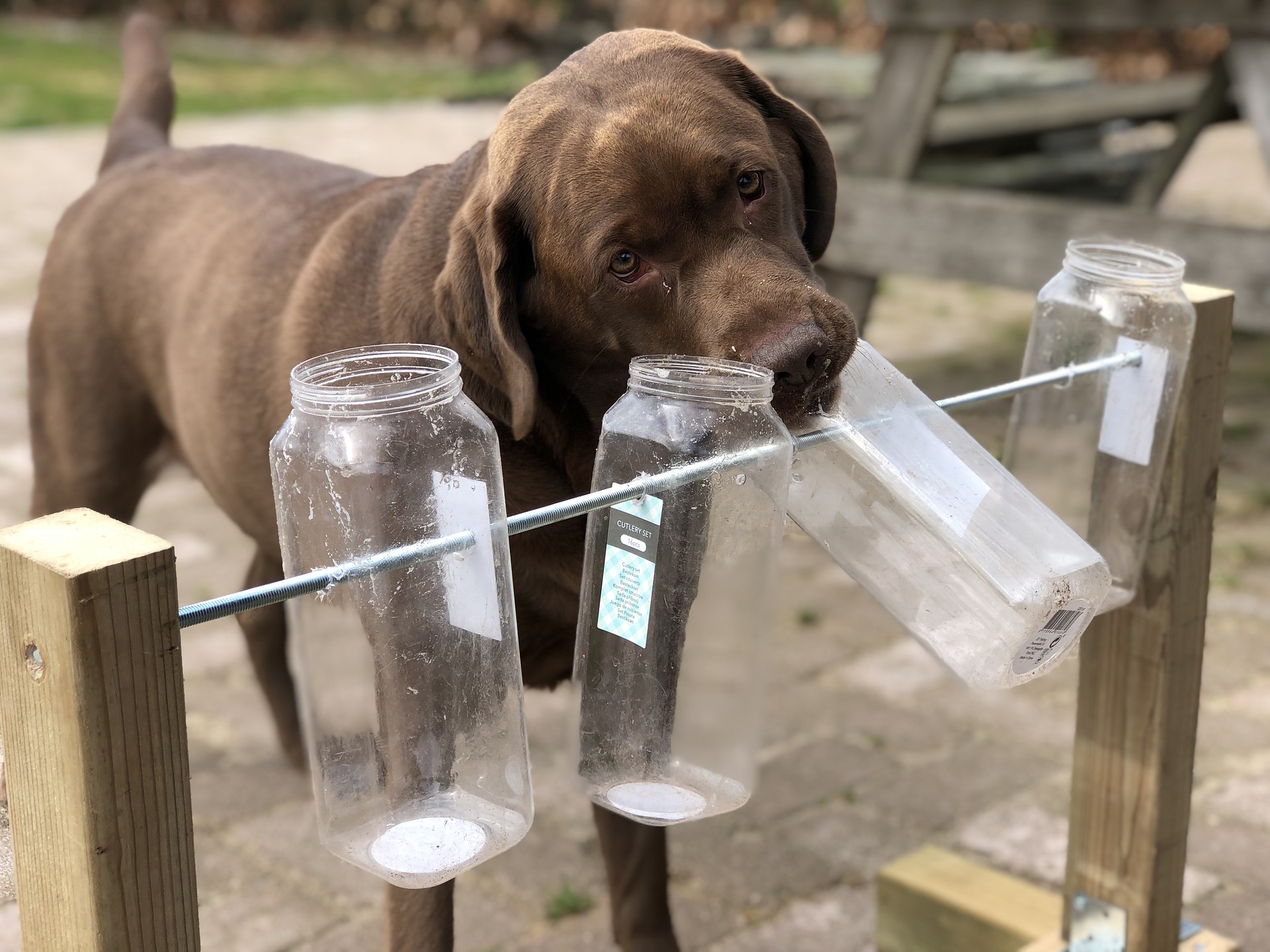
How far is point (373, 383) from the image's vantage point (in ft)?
4.94

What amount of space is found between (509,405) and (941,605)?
25.6 inches

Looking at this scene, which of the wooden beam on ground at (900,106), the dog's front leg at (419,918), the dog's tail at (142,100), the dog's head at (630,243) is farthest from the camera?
the wooden beam on ground at (900,106)

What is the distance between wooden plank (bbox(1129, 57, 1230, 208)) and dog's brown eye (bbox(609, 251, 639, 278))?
14.6 ft

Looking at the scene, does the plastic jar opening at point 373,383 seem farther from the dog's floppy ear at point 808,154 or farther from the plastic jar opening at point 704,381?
the dog's floppy ear at point 808,154

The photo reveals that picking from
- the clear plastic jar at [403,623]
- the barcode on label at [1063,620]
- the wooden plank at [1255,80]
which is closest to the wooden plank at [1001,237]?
the wooden plank at [1255,80]

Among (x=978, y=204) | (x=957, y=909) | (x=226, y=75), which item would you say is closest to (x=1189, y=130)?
(x=978, y=204)

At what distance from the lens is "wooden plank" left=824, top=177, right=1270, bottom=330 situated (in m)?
4.16

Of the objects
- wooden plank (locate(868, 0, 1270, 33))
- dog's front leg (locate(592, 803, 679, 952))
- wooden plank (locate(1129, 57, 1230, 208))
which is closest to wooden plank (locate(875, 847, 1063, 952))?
dog's front leg (locate(592, 803, 679, 952))

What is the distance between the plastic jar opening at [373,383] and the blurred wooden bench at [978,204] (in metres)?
3.30

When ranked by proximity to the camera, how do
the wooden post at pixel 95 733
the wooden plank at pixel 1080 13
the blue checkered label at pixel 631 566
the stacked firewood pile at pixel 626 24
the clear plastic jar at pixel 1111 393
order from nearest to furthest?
the wooden post at pixel 95 733 → the blue checkered label at pixel 631 566 → the clear plastic jar at pixel 1111 393 → the wooden plank at pixel 1080 13 → the stacked firewood pile at pixel 626 24

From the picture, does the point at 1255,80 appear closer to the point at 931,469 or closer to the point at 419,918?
the point at 931,469

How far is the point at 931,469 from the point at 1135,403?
17.3 inches

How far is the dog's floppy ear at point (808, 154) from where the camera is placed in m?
2.05

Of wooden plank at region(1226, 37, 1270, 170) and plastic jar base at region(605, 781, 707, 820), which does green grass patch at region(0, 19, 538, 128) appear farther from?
plastic jar base at region(605, 781, 707, 820)
